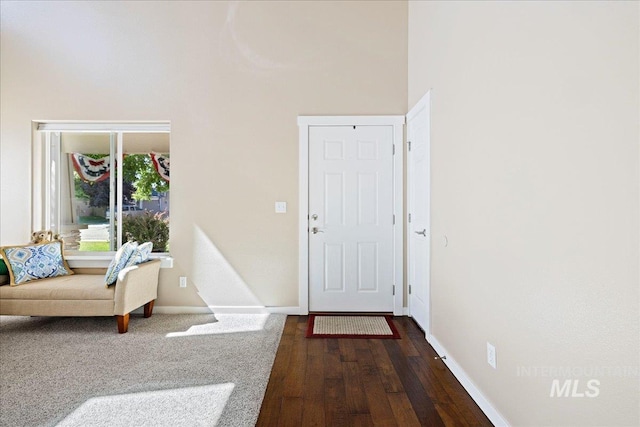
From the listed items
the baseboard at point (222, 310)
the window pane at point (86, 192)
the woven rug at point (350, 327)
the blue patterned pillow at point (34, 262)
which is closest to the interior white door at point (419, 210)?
the woven rug at point (350, 327)

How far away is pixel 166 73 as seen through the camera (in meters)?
4.01

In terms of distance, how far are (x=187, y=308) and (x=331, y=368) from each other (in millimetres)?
2040

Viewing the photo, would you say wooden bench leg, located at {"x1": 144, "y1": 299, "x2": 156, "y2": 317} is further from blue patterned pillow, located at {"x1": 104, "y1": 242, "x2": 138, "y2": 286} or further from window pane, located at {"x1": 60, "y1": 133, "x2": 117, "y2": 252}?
window pane, located at {"x1": 60, "y1": 133, "x2": 117, "y2": 252}

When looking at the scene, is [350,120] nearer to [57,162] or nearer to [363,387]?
[363,387]

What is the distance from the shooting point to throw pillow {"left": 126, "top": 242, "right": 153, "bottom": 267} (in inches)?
139

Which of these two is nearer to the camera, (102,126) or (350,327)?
(350,327)

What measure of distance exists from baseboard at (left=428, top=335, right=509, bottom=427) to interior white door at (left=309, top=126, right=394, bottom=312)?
1.17 metres

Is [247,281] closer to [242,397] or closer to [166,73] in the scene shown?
[242,397]

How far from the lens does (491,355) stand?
203 cm

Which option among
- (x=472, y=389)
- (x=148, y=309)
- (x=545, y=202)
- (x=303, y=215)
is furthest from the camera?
(x=303, y=215)

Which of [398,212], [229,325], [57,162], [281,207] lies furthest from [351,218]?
[57,162]

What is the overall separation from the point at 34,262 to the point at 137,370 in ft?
6.43

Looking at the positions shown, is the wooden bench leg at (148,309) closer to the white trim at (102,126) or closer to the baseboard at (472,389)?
the white trim at (102,126)

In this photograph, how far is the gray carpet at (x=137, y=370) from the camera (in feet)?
6.77
